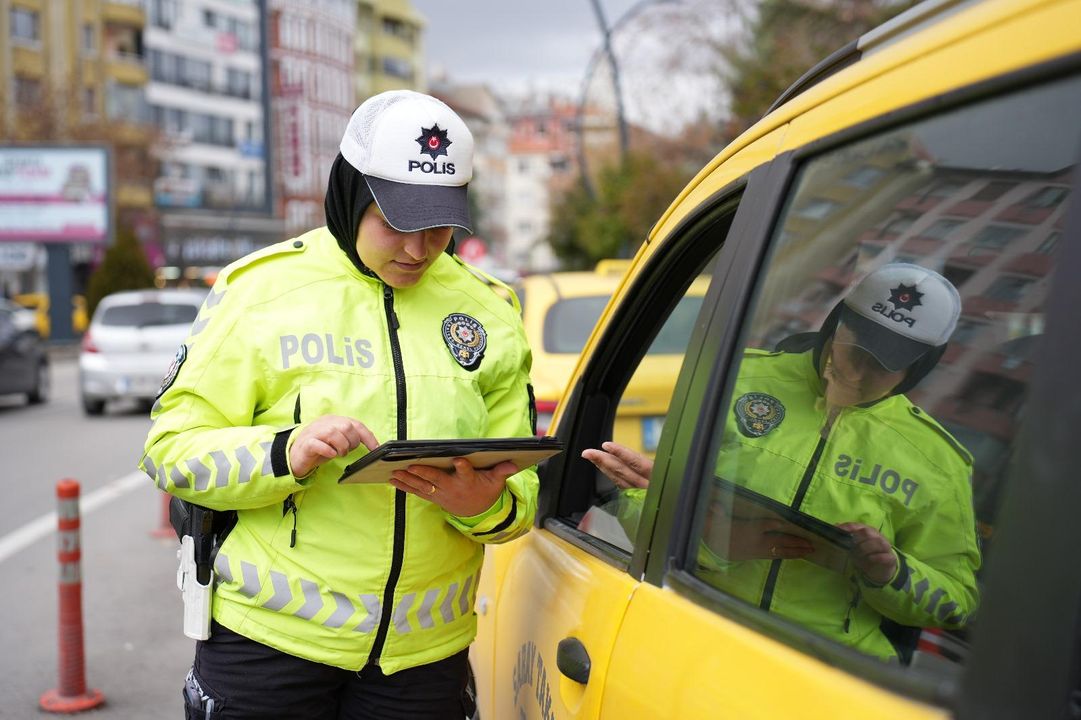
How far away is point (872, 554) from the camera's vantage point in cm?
186

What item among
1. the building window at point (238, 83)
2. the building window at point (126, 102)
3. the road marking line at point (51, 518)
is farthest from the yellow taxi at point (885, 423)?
the building window at point (238, 83)

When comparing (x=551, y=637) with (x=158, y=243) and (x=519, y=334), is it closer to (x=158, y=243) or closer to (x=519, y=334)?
(x=519, y=334)

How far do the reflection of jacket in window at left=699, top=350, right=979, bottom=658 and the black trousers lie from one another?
869mm

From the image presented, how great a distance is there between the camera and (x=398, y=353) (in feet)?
7.81

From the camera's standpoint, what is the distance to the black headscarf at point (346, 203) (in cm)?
240

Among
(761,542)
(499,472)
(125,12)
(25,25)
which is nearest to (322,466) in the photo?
(499,472)

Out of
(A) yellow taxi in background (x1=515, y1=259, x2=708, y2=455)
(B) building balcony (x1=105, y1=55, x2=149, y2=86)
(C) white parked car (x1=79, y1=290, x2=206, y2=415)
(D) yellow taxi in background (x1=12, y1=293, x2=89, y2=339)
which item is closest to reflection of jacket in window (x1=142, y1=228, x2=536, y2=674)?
(A) yellow taxi in background (x1=515, y1=259, x2=708, y2=455)

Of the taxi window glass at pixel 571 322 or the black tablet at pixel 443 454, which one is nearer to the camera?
the black tablet at pixel 443 454

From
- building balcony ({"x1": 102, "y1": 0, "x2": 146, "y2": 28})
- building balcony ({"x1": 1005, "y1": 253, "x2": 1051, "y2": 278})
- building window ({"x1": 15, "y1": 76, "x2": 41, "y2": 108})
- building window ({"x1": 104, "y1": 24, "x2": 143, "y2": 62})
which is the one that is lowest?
building balcony ({"x1": 1005, "y1": 253, "x2": 1051, "y2": 278})

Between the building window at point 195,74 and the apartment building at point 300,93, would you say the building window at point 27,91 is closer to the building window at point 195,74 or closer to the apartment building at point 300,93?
the building window at point 195,74

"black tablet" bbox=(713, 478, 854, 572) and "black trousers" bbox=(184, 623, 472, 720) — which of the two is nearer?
"black tablet" bbox=(713, 478, 854, 572)

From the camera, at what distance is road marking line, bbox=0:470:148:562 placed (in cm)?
843

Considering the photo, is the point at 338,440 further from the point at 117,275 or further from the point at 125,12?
the point at 125,12

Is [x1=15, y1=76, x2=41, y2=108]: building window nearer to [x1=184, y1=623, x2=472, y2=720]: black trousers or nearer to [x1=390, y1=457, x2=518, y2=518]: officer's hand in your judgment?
[x1=184, y1=623, x2=472, y2=720]: black trousers
